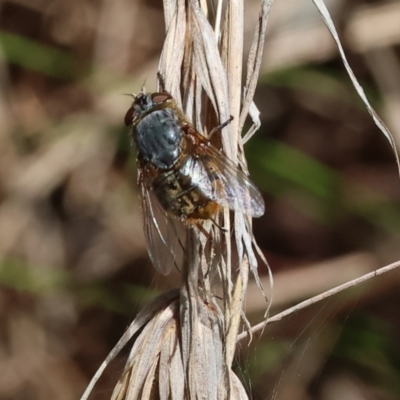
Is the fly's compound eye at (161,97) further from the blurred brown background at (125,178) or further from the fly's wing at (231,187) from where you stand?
the blurred brown background at (125,178)

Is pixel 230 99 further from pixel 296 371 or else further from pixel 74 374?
pixel 74 374

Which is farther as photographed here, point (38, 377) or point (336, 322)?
Result: point (38, 377)

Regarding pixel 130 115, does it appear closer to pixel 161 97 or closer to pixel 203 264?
pixel 161 97

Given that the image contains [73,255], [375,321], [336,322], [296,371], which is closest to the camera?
[296,371]

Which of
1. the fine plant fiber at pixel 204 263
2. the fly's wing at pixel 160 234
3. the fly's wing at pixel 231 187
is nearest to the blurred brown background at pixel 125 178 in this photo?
the fly's wing at pixel 160 234

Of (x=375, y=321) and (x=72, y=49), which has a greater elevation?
(x=72, y=49)

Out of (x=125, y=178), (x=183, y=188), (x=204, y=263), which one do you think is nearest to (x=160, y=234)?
(x=183, y=188)

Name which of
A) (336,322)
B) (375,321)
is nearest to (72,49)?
(375,321)
